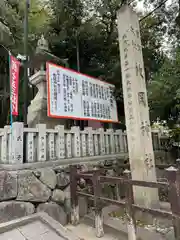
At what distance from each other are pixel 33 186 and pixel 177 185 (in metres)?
2.37

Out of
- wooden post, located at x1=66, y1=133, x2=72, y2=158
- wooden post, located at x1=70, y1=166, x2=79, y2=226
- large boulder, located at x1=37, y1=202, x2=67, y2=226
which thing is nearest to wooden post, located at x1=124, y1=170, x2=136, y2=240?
wooden post, located at x1=70, y1=166, x2=79, y2=226

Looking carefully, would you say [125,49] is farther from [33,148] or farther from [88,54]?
[88,54]

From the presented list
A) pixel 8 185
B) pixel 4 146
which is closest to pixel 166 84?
pixel 4 146

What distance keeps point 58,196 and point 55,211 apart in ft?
0.91

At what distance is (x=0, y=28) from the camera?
5672 mm

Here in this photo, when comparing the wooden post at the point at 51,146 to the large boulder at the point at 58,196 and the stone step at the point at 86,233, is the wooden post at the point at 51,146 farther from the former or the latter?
the stone step at the point at 86,233

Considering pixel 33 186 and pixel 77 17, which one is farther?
pixel 77 17

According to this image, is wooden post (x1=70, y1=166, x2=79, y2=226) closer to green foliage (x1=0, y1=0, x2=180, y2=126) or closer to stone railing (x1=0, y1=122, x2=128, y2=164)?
stone railing (x1=0, y1=122, x2=128, y2=164)

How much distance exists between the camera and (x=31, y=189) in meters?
3.11

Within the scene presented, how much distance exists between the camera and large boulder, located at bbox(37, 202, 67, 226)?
316 cm

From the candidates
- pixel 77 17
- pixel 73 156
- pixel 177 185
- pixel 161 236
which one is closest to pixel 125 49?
pixel 73 156

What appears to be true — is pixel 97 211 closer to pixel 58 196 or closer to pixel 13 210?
pixel 58 196

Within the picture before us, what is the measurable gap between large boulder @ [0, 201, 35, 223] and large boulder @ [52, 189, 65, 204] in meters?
0.49

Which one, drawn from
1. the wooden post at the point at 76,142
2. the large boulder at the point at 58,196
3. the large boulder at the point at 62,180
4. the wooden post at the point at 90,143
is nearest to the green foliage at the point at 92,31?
the wooden post at the point at 90,143
